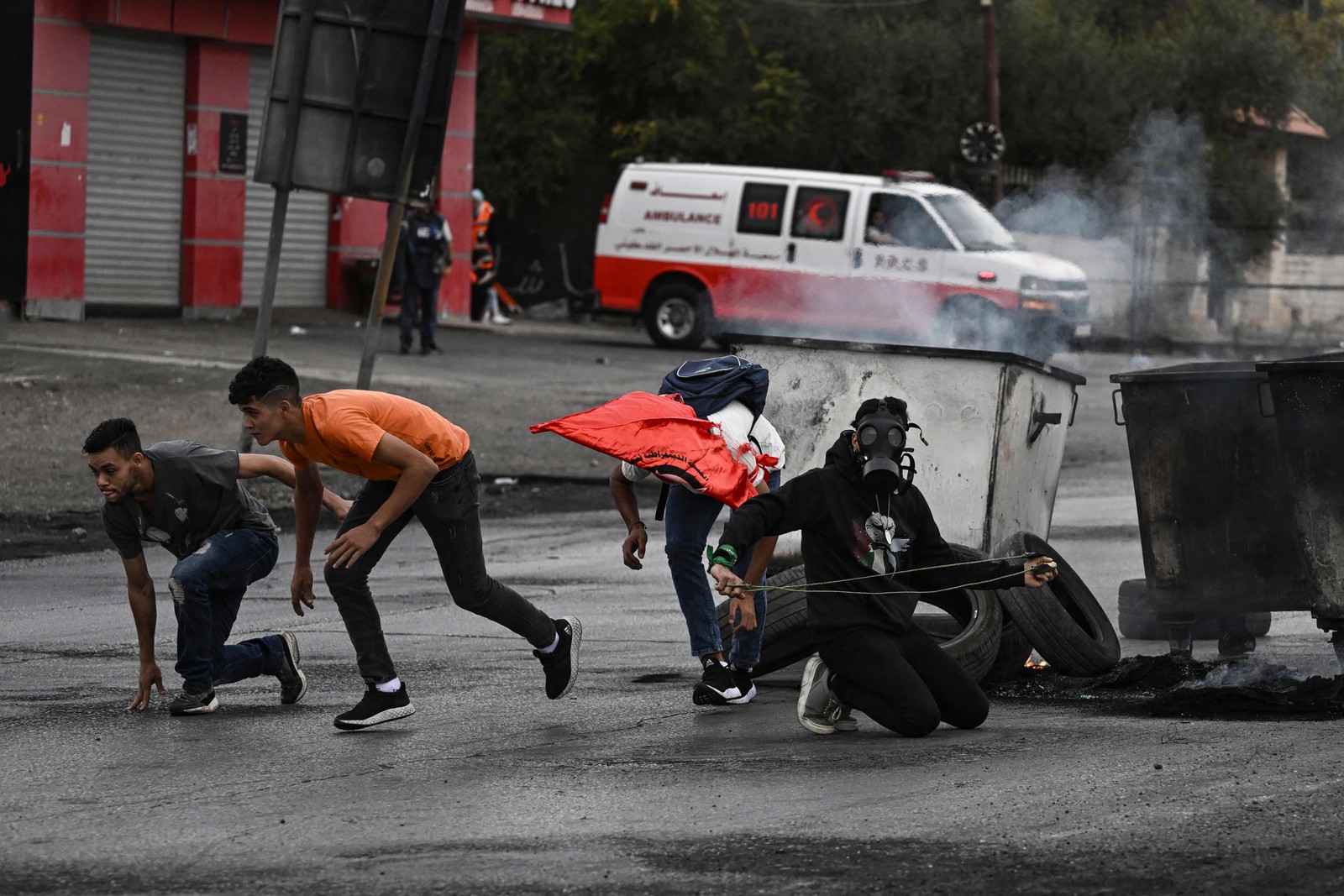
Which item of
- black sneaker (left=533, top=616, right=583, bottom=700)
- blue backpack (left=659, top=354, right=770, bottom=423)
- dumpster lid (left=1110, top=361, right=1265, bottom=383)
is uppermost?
dumpster lid (left=1110, top=361, right=1265, bottom=383)

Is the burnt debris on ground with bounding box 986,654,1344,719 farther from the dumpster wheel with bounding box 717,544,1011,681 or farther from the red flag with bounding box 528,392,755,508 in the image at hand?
the red flag with bounding box 528,392,755,508

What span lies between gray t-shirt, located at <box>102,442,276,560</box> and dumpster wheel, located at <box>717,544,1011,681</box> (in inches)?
73.6

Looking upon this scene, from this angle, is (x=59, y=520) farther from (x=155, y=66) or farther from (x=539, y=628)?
(x=155, y=66)

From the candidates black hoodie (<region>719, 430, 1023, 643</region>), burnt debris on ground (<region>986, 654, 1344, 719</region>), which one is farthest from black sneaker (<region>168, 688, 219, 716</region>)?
burnt debris on ground (<region>986, 654, 1344, 719</region>)

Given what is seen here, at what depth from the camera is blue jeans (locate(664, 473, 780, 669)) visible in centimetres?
667

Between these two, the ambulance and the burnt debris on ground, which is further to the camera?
the ambulance

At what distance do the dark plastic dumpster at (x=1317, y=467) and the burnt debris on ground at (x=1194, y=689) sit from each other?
33 centimetres

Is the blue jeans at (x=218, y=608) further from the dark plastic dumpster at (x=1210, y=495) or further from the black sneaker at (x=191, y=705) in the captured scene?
the dark plastic dumpster at (x=1210, y=495)

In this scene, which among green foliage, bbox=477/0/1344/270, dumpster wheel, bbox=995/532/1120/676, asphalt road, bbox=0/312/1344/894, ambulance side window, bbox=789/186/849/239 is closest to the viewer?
asphalt road, bbox=0/312/1344/894

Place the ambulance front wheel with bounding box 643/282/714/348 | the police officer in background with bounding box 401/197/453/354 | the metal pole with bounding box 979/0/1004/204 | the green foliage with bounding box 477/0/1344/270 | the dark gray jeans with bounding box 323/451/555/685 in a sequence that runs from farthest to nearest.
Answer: the green foliage with bounding box 477/0/1344/270 → the metal pole with bounding box 979/0/1004/204 → the ambulance front wheel with bounding box 643/282/714/348 → the police officer in background with bounding box 401/197/453/354 → the dark gray jeans with bounding box 323/451/555/685

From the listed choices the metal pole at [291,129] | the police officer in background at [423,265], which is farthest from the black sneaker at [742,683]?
the police officer in background at [423,265]

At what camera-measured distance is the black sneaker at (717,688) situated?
6.65 m

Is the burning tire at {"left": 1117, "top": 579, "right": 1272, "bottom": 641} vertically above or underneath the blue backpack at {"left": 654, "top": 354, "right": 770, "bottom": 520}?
underneath

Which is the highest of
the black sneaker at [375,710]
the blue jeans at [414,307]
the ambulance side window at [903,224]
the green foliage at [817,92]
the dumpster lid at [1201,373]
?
the green foliage at [817,92]
